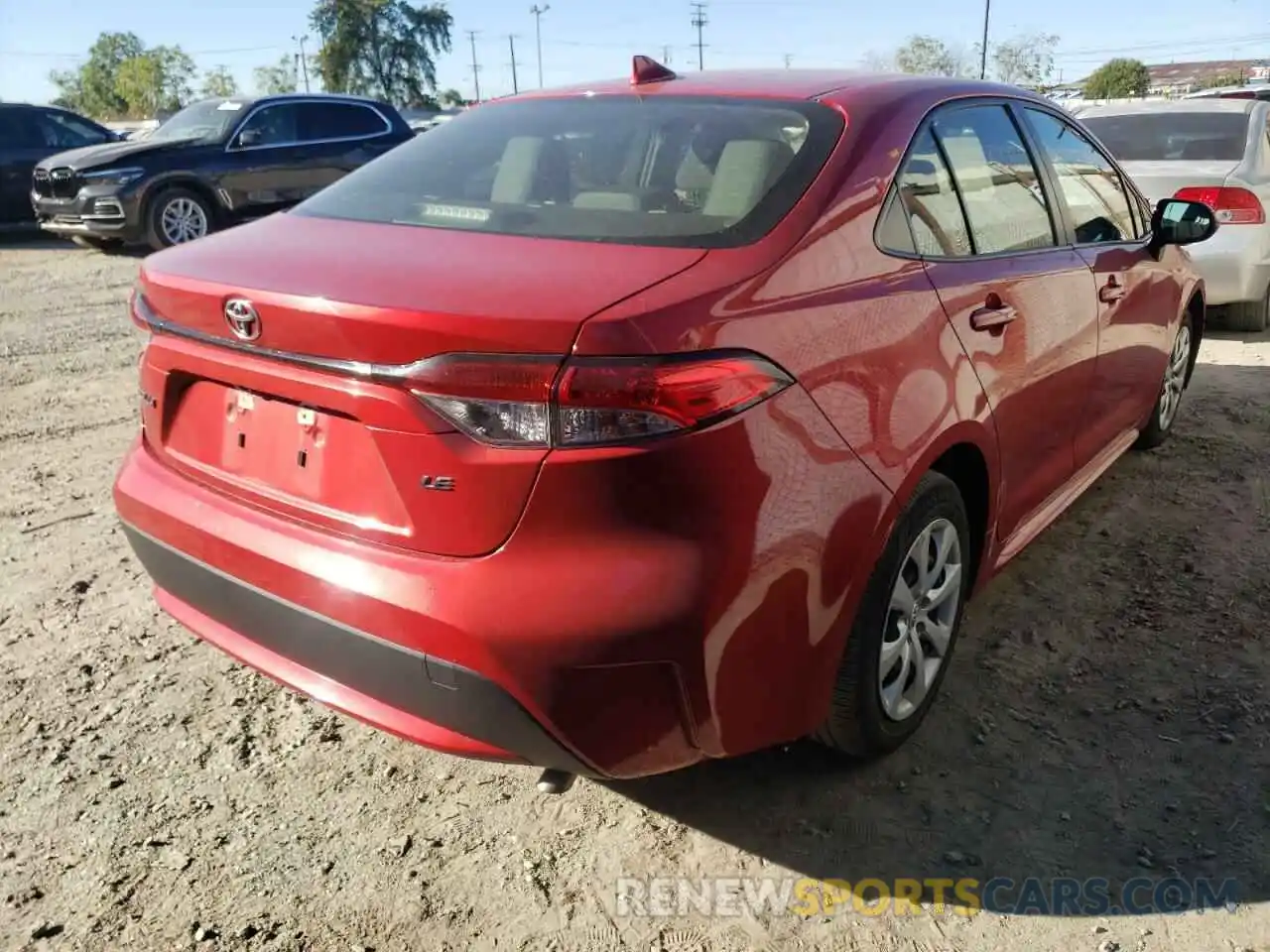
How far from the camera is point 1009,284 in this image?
110 inches

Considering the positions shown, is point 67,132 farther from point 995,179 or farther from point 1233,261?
point 995,179

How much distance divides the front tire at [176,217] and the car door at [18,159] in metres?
2.74

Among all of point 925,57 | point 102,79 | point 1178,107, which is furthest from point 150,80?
point 1178,107

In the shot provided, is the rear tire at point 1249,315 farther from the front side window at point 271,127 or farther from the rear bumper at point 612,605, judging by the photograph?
the front side window at point 271,127

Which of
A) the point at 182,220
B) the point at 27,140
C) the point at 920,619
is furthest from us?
the point at 27,140

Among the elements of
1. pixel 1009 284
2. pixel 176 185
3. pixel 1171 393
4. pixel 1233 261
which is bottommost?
pixel 1171 393

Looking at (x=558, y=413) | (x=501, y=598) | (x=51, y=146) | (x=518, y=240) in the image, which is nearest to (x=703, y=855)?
(x=501, y=598)

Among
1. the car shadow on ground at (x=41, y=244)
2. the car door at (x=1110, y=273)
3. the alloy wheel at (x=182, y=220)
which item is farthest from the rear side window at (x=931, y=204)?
the car shadow on ground at (x=41, y=244)

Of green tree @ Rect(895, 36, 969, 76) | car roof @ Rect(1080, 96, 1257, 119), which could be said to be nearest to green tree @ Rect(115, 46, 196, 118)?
green tree @ Rect(895, 36, 969, 76)

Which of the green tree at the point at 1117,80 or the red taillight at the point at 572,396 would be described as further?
the green tree at the point at 1117,80

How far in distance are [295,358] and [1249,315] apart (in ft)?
23.4

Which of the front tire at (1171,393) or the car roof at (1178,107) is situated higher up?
the car roof at (1178,107)

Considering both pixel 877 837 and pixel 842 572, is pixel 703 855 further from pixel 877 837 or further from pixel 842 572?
pixel 842 572

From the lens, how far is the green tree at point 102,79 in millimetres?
88450
